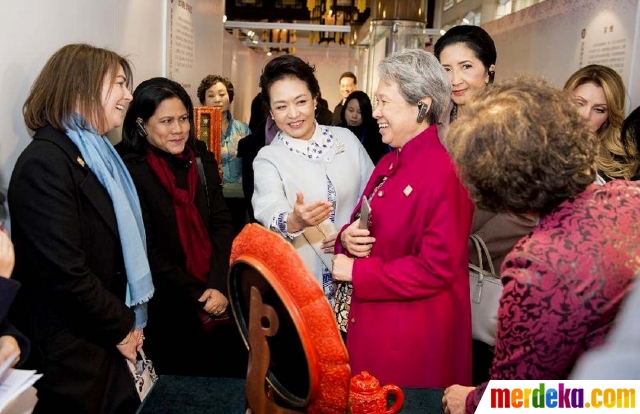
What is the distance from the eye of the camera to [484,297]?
2105mm

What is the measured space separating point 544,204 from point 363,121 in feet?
14.2

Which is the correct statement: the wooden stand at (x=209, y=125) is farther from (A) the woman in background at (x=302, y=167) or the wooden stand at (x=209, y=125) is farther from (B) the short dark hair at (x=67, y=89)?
(B) the short dark hair at (x=67, y=89)

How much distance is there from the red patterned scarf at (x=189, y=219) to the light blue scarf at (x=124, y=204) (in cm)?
36

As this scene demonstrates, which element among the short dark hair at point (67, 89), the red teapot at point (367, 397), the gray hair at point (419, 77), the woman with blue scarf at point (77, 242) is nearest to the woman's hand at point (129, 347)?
the woman with blue scarf at point (77, 242)

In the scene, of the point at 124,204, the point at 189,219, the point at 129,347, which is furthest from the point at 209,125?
the point at 129,347

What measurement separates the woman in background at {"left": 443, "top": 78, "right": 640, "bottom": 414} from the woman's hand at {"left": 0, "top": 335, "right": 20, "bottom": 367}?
983 millimetres

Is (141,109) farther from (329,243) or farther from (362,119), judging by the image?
(362,119)

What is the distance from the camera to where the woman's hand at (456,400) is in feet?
4.14

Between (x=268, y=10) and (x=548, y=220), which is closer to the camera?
(x=548, y=220)

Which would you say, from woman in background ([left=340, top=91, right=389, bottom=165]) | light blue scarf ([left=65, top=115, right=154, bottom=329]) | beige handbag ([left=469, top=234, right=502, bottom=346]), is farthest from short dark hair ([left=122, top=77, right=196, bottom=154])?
woman in background ([left=340, top=91, right=389, bottom=165])

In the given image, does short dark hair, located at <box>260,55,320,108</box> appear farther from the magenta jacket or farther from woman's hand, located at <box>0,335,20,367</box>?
woman's hand, located at <box>0,335,20,367</box>

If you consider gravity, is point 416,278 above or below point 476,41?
below

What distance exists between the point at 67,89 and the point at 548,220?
148 cm

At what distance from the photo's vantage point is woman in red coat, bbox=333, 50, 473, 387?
5.29ft
